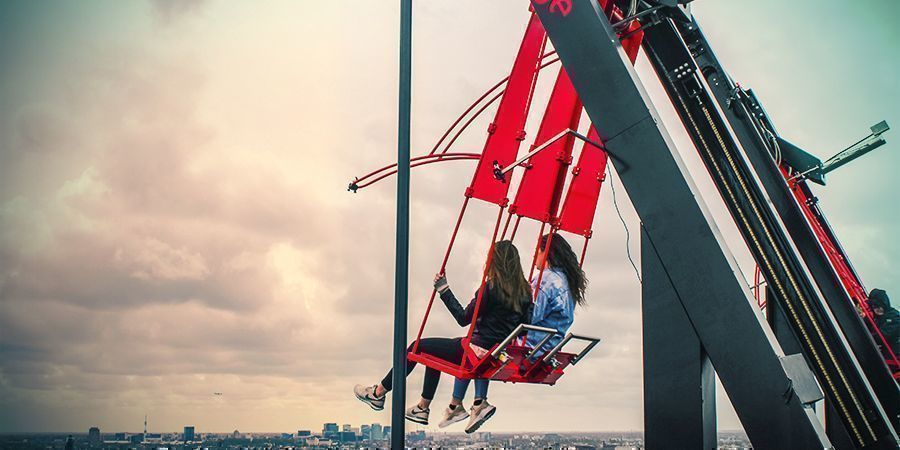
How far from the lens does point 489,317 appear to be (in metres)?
6.84

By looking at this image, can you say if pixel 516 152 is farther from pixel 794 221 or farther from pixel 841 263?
pixel 841 263

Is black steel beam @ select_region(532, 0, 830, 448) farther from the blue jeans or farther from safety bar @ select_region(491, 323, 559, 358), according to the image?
the blue jeans

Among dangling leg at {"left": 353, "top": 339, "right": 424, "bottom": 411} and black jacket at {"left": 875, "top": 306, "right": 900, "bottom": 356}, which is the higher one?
black jacket at {"left": 875, "top": 306, "right": 900, "bottom": 356}

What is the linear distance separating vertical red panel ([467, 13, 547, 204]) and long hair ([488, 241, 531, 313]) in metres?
0.84

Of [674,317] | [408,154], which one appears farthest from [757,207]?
[408,154]

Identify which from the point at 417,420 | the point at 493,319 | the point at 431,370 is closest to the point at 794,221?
the point at 493,319

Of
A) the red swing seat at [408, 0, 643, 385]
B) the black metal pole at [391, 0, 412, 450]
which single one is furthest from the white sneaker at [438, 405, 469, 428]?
the black metal pole at [391, 0, 412, 450]

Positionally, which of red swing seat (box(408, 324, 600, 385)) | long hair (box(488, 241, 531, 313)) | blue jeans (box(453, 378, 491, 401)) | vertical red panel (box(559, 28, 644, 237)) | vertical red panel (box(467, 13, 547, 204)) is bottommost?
blue jeans (box(453, 378, 491, 401))

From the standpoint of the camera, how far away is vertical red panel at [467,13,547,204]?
7.37m

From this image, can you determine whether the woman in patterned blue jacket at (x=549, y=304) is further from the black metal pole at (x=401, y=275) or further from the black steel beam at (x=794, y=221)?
the black metal pole at (x=401, y=275)

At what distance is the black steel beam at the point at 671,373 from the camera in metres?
5.16

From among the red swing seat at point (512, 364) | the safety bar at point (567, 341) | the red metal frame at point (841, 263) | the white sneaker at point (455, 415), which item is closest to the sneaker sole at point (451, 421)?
the white sneaker at point (455, 415)

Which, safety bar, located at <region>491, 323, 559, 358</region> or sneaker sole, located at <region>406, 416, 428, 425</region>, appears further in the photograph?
sneaker sole, located at <region>406, 416, 428, 425</region>

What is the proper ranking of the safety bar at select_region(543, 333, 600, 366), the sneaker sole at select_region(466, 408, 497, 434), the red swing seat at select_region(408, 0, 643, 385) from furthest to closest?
the sneaker sole at select_region(466, 408, 497, 434), the red swing seat at select_region(408, 0, 643, 385), the safety bar at select_region(543, 333, 600, 366)
